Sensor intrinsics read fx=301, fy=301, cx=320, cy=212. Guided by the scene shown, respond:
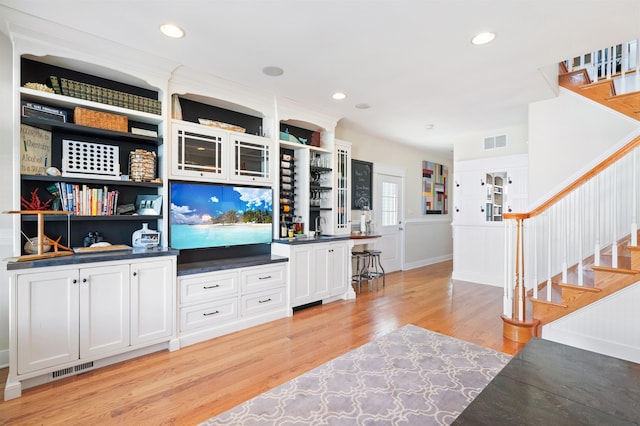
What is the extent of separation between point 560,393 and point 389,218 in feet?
16.6

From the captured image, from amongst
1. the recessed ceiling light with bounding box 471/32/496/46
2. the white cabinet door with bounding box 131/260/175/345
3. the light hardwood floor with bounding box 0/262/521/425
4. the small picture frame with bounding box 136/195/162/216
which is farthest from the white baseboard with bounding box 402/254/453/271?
the small picture frame with bounding box 136/195/162/216

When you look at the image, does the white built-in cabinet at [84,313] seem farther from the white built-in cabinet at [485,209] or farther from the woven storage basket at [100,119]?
the white built-in cabinet at [485,209]

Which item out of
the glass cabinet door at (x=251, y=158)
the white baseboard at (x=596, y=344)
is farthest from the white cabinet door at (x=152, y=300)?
the white baseboard at (x=596, y=344)

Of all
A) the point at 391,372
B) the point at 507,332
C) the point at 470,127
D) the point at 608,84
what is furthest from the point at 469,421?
the point at 470,127

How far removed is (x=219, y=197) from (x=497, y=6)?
296cm

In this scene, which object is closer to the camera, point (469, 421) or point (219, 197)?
point (469, 421)

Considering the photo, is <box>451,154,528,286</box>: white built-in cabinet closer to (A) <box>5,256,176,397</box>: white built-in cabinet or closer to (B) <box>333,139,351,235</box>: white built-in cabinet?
(B) <box>333,139,351,235</box>: white built-in cabinet

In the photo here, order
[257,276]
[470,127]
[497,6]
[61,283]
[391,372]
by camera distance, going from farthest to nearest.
A: [470,127], [257,276], [391,372], [61,283], [497,6]

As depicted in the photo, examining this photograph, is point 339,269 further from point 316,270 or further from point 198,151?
point 198,151

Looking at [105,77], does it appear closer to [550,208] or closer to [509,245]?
[509,245]

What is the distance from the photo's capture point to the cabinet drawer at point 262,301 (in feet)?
10.7

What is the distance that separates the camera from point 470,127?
502cm

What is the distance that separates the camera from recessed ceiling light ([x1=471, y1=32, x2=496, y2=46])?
238 cm

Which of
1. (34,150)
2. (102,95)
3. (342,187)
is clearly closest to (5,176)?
(34,150)
